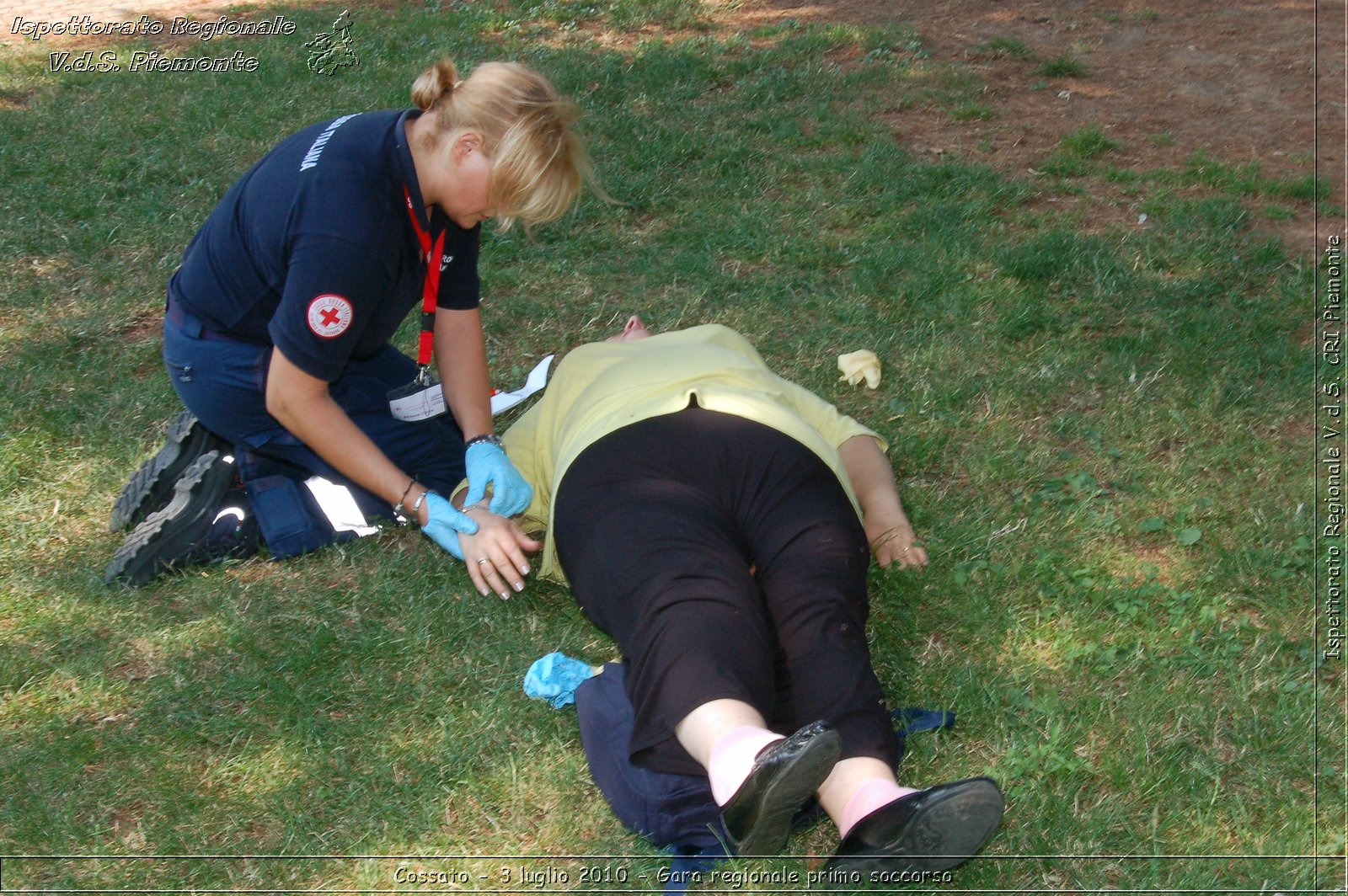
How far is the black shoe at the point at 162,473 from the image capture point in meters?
3.35

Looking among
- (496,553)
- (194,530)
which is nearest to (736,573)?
(496,553)

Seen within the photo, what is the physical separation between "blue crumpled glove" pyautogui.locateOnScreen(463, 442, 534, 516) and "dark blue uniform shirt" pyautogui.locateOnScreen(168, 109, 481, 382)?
0.47m

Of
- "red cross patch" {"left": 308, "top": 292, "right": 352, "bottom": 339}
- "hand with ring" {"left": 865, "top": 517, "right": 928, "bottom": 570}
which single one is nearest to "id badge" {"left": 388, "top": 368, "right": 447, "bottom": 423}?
"red cross patch" {"left": 308, "top": 292, "right": 352, "bottom": 339}

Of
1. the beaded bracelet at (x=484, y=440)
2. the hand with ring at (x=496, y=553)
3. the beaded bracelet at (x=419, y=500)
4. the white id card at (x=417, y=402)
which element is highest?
the white id card at (x=417, y=402)

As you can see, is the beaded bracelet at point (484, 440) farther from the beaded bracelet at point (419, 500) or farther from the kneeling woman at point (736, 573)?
the beaded bracelet at point (419, 500)

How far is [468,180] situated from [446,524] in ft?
2.98

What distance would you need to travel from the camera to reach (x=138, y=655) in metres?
2.98

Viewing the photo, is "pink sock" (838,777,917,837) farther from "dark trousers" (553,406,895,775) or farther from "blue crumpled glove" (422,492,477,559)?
"blue crumpled glove" (422,492,477,559)

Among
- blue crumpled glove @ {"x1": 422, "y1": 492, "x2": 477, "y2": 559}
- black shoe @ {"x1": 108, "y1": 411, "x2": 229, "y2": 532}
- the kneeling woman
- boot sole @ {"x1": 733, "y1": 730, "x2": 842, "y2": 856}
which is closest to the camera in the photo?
boot sole @ {"x1": 733, "y1": 730, "x2": 842, "y2": 856}

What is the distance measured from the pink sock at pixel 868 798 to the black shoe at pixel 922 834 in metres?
0.03

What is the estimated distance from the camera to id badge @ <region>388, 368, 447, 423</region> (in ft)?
11.8

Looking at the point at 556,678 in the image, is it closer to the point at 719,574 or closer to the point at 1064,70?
the point at 719,574

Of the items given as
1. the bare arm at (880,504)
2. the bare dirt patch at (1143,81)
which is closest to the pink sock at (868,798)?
the bare arm at (880,504)

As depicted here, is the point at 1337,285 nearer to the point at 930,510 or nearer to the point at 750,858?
the point at 930,510
